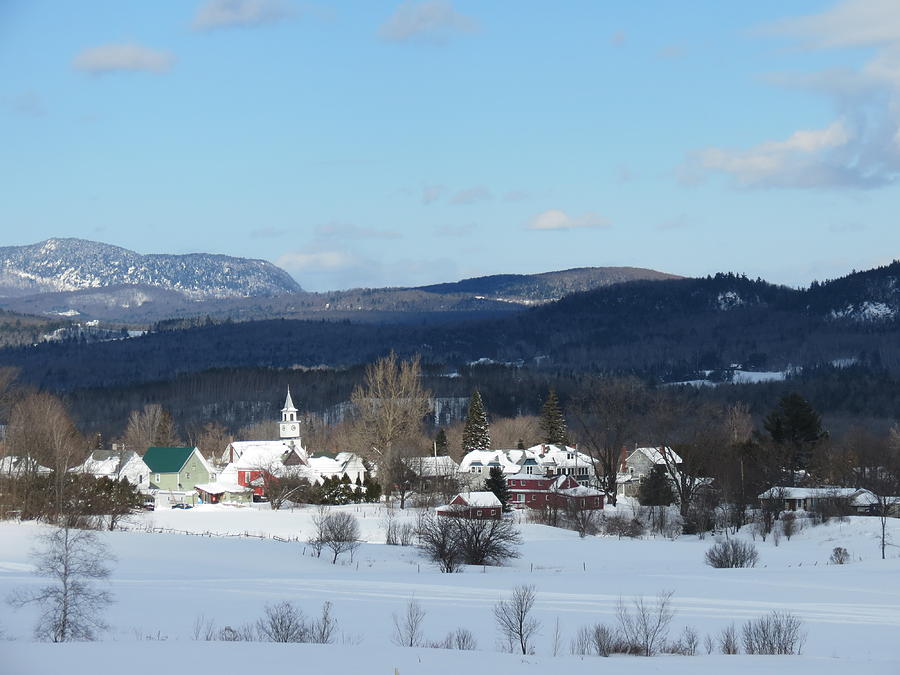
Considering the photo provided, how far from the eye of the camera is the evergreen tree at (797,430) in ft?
234

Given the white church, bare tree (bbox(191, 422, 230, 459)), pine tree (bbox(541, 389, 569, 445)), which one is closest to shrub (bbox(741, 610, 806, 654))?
the white church

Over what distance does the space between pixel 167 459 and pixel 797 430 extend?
47282mm

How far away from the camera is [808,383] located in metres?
176

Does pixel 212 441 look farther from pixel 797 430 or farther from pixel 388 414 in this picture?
pixel 797 430

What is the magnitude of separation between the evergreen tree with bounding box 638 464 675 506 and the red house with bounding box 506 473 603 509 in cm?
302

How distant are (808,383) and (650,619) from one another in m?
158

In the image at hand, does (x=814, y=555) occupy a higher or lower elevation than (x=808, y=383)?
lower

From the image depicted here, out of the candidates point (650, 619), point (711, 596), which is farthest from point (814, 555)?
point (650, 619)

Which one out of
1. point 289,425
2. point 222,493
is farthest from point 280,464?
point 289,425

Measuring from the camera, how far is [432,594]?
108 feet

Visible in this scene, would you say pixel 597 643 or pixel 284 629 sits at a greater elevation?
pixel 284 629

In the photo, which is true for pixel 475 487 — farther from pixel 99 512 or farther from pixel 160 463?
pixel 99 512

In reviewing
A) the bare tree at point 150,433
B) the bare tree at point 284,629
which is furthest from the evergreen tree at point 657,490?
the bare tree at point 150,433

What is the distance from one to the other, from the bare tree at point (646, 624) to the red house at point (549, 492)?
1325 inches
